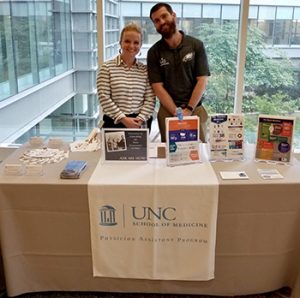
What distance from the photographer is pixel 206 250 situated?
1770mm

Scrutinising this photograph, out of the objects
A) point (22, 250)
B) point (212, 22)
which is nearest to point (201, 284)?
point (22, 250)

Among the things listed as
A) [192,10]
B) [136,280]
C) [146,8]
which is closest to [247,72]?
[192,10]

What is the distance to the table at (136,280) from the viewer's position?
1734 mm

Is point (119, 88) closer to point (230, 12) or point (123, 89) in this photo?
point (123, 89)

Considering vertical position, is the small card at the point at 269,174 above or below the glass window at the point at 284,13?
below

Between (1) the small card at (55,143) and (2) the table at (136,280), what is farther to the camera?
(1) the small card at (55,143)

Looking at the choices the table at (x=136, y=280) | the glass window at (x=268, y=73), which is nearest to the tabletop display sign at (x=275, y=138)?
the table at (x=136, y=280)

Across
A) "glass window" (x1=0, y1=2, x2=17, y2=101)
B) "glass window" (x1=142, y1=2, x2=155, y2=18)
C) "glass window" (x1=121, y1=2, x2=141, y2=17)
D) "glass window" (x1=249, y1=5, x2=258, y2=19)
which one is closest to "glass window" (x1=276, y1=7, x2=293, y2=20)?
"glass window" (x1=249, y1=5, x2=258, y2=19)

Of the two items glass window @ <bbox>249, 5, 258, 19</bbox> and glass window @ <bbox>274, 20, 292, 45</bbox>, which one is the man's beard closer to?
glass window @ <bbox>249, 5, 258, 19</bbox>

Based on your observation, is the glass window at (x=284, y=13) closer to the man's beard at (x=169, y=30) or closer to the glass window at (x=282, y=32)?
the glass window at (x=282, y=32)

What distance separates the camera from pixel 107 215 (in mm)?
1737

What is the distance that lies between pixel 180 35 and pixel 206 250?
137cm

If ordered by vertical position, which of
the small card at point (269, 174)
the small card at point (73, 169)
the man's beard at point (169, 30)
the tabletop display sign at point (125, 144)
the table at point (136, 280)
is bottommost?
the table at point (136, 280)

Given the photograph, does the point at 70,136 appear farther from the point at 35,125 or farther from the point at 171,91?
the point at 171,91
